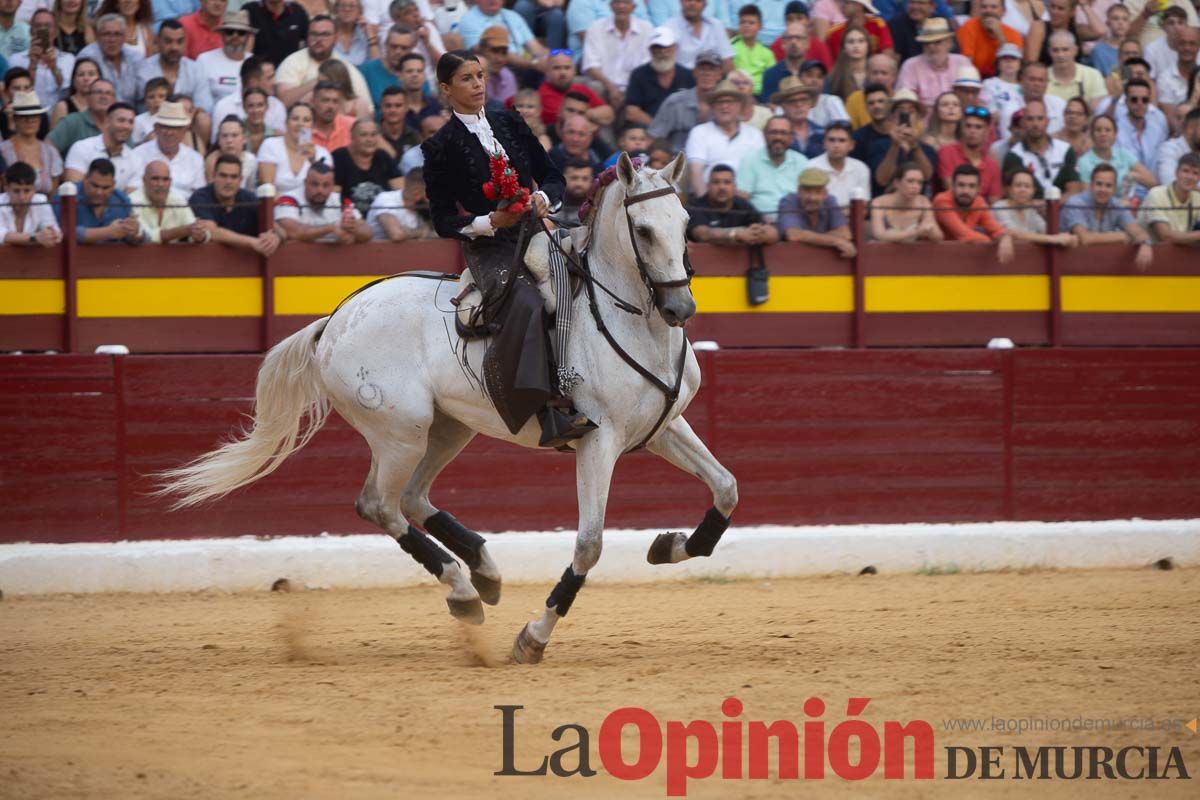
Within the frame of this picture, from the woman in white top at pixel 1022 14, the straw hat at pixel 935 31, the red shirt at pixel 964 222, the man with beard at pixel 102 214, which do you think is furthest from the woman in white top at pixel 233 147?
the woman in white top at pixel 1022 14

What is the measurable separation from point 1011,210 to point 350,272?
4457mm

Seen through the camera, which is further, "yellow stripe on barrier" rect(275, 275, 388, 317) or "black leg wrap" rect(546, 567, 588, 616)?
"yellow stripe on barrier" rect(275, 275, 388, 317)

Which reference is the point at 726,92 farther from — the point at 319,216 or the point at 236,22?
the point at 236,22

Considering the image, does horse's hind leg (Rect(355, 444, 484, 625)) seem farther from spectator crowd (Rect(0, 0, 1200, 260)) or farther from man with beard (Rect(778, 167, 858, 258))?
man with beard (Rect(778, 167, 858, 258))

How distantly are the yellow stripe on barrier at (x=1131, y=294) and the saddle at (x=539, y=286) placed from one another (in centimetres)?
494

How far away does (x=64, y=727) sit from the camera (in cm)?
587

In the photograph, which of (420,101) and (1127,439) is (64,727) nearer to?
(420,101)

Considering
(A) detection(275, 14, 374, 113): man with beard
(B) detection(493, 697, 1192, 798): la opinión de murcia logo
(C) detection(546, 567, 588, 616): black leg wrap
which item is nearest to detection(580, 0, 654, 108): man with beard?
(A) detection(275, 14, 374, 113): man with beard

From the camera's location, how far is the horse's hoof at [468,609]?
722 cm

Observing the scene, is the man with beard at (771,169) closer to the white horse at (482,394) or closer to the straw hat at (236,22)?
the straw hat at (236,22)

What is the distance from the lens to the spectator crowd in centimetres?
1009

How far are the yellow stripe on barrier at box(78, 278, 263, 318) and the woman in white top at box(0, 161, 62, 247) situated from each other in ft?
1.17

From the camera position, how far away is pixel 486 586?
7.43m

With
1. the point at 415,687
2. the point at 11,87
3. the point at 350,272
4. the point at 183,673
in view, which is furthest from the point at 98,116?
the point at 415,687
